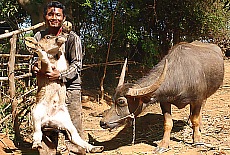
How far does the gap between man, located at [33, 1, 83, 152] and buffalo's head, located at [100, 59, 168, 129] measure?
3.88 feet

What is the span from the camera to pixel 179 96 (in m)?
5.11

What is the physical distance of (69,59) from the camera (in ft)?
10.5

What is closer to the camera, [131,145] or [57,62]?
[57,62]

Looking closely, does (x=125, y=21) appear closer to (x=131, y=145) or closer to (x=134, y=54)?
(x=134, y=54)

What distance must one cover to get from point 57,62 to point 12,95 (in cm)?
235

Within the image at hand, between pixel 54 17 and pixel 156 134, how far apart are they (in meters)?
3.72

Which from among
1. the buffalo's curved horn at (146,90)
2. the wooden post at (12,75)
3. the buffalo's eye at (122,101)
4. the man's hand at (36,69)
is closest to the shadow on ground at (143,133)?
the buffalo's eye at (122,101)

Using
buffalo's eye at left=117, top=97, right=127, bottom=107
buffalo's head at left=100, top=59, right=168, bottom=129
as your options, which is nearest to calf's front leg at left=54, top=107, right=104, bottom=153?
buffalo's head at left=100, top=59, right=168, bottom=129

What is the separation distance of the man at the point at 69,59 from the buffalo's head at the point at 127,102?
118 cm

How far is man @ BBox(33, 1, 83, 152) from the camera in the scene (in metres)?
2.91

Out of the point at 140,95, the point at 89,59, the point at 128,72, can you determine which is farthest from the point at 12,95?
the point at 128,72

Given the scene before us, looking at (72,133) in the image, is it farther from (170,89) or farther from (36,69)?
(170,89)

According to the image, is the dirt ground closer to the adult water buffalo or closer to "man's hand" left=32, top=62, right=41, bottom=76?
the adult water buffalo

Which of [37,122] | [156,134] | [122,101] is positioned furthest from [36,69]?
[156,134]
